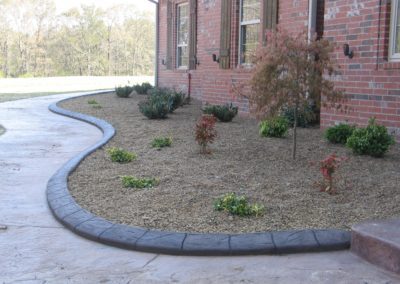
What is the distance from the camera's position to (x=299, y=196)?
15.3 feet

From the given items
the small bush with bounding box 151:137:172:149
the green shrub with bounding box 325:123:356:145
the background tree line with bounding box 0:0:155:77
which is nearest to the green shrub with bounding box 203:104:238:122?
the small bush with bounding box 151:137:172:149

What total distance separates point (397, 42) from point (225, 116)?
11.6 ft

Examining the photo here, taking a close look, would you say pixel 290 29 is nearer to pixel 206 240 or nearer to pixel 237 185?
pixel 237 185

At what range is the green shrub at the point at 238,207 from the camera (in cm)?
414

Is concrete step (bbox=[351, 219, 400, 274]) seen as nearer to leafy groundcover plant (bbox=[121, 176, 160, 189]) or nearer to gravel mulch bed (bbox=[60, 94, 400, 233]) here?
gravel mulch bed (bbox=[60, 94, 400, 233])

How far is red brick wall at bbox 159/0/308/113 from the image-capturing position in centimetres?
896

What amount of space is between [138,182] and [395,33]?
407cm

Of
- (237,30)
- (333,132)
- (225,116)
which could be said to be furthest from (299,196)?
(237,30)

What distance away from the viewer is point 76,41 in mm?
41281

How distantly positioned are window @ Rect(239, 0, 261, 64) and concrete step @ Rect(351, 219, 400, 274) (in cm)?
692

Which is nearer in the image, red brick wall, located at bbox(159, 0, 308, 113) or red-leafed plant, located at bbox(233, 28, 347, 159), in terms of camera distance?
red-leafed plant, located at bbox(233, 28, 347, 159)

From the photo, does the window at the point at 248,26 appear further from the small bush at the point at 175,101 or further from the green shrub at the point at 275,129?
the green shrub at the point at 275,129

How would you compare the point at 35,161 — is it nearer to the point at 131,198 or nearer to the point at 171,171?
the point at 171,171

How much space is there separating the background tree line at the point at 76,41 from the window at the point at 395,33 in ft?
117
